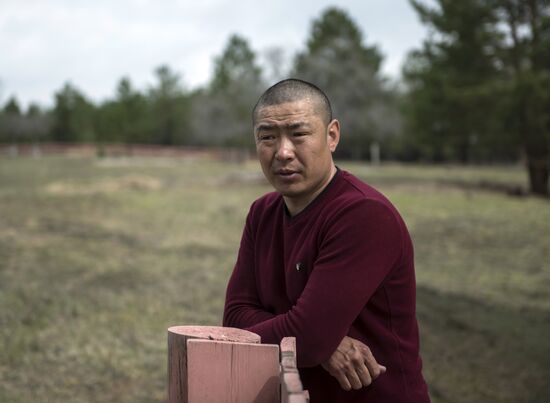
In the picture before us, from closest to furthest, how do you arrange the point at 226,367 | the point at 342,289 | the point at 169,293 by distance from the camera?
the point at 226,367
the point at 342,289
the point at 169,293

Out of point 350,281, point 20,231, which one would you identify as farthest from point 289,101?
point 20,231

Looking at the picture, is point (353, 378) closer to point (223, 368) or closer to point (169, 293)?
point (223, 368)

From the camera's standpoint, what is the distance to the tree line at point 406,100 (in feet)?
52.7

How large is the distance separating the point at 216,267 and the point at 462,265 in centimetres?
323

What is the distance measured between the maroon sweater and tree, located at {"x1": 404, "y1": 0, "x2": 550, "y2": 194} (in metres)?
14.6

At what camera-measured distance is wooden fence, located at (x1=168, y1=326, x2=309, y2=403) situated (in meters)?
1.37

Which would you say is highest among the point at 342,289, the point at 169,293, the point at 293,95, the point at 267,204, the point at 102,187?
the point at 293,95

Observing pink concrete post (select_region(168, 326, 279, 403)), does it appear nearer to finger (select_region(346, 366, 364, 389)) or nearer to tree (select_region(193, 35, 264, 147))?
finger (select_region(346, 366, 364, 389))

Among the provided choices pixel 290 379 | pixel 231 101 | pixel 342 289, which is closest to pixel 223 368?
pixel 290 379

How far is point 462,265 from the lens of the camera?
309 inches

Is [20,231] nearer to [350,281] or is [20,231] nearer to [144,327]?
[144,327]

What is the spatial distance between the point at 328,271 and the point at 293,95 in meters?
0.54

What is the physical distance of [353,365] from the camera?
1.66m

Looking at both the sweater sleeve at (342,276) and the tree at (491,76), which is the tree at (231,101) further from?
the sweater sleeve at (342,276)
